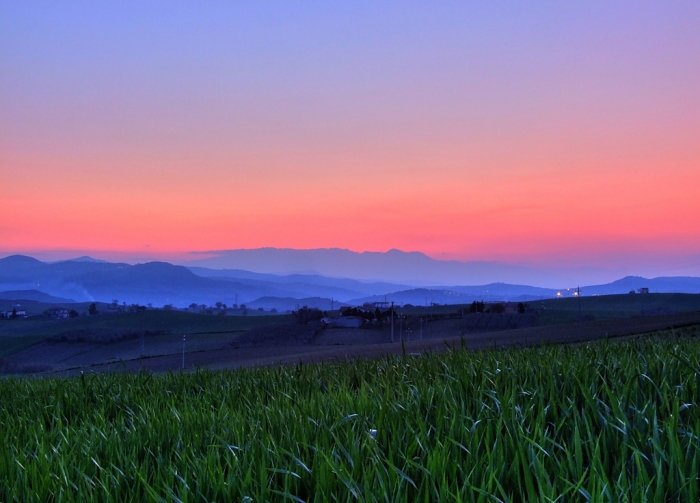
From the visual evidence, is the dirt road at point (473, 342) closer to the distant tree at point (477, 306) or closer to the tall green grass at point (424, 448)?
the tall green grass at point (424, 448)

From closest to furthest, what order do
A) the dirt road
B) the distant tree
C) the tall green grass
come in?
1. the tall green grass
2. the dirt road
3. the distant tree

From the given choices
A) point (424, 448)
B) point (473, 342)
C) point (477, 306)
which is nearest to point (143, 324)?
point (477, 306)

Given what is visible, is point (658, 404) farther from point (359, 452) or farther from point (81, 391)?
point (81, 391)

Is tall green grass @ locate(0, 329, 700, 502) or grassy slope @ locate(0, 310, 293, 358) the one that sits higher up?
tall green grass @ locate(0, 329, 700, 502)

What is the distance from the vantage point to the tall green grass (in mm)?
2264

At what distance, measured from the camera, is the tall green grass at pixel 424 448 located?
2.26 m

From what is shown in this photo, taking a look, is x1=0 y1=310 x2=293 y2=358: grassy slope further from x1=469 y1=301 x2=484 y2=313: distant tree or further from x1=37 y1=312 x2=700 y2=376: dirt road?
x1=37 y1=312 x2=700 y2=376: dirt road

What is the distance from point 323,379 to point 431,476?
13.4ft

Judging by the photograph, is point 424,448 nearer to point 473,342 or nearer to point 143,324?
point 473,342

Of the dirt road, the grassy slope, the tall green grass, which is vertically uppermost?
the tall green grass

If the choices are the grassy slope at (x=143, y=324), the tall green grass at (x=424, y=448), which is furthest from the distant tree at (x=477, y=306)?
the tall green grass at (x=424, y=448)

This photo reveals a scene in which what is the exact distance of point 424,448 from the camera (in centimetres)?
269

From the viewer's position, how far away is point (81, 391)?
700 cm

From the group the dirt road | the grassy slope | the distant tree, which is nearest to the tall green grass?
the dirt road
